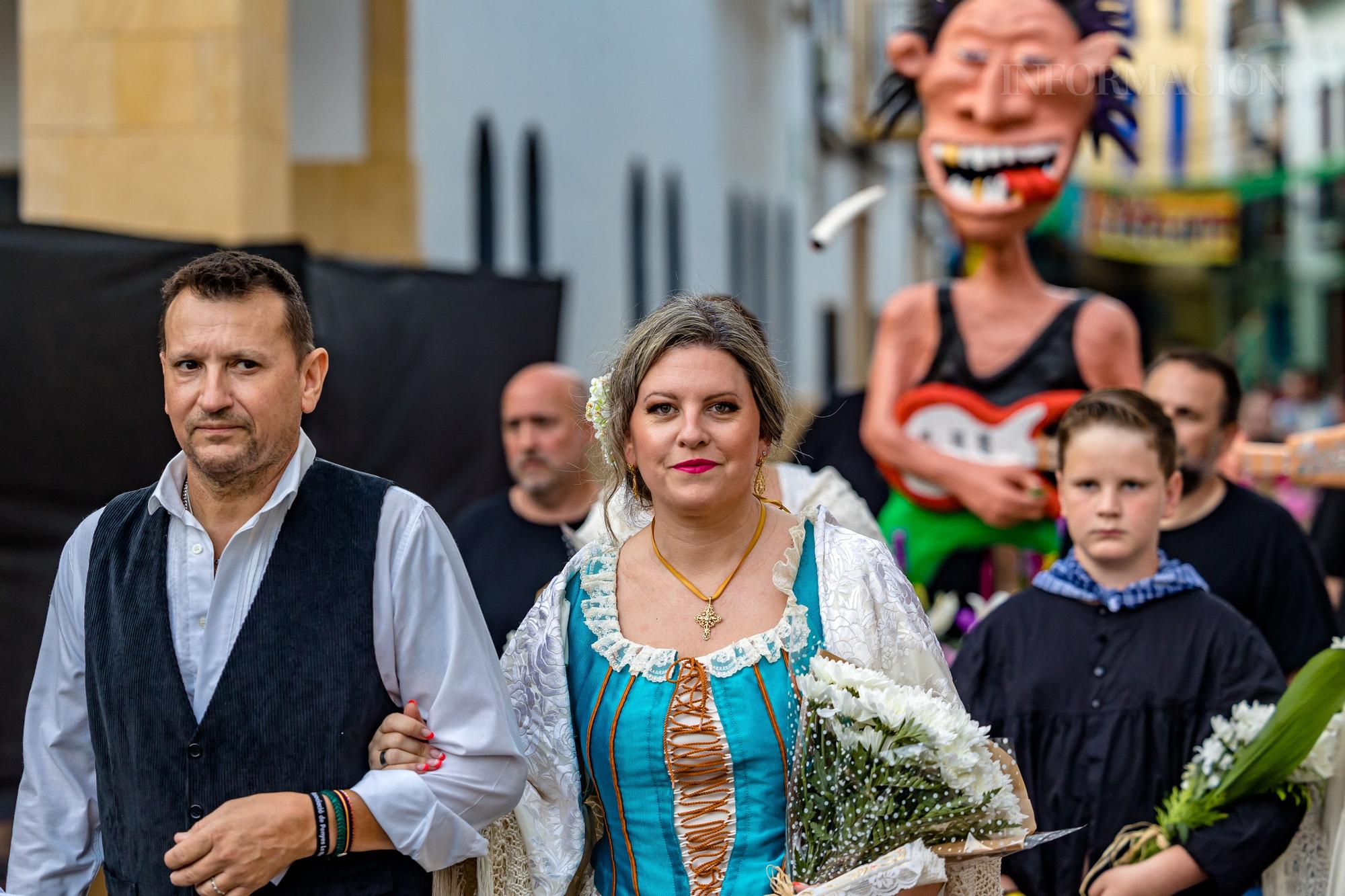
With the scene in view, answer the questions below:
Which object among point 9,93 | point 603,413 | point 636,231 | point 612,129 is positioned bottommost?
point 603,413

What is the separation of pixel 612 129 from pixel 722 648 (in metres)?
12.7

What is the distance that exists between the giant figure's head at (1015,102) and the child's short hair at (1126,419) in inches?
80.5

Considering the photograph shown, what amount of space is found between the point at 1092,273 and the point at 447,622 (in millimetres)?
39366

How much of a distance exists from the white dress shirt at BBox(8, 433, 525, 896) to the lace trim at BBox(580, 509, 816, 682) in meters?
0.23

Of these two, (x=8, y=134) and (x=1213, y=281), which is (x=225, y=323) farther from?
(x=1213, y=281)

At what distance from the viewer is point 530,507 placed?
5.73m

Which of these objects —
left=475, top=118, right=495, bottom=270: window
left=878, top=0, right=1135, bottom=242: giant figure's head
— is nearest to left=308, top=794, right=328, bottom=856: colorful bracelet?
left=878, top=0, right=1135, bottom=242: giant figure's head

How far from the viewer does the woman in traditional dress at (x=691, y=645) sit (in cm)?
293

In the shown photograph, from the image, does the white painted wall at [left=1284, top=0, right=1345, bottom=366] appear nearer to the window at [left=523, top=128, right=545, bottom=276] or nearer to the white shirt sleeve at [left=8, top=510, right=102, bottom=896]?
the window at [left=523, top=128, right=545, bottom=276]

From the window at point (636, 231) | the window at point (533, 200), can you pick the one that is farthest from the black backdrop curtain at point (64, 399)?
the window at point (636, 231)

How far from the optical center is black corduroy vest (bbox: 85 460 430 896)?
8.96ft

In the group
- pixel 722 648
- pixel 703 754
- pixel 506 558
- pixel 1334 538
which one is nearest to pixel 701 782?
pixel 703 754

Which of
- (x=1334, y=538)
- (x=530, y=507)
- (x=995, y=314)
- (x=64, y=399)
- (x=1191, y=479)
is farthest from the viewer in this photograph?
(x=1334, y=538)

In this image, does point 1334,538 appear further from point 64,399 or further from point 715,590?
point 64,399
